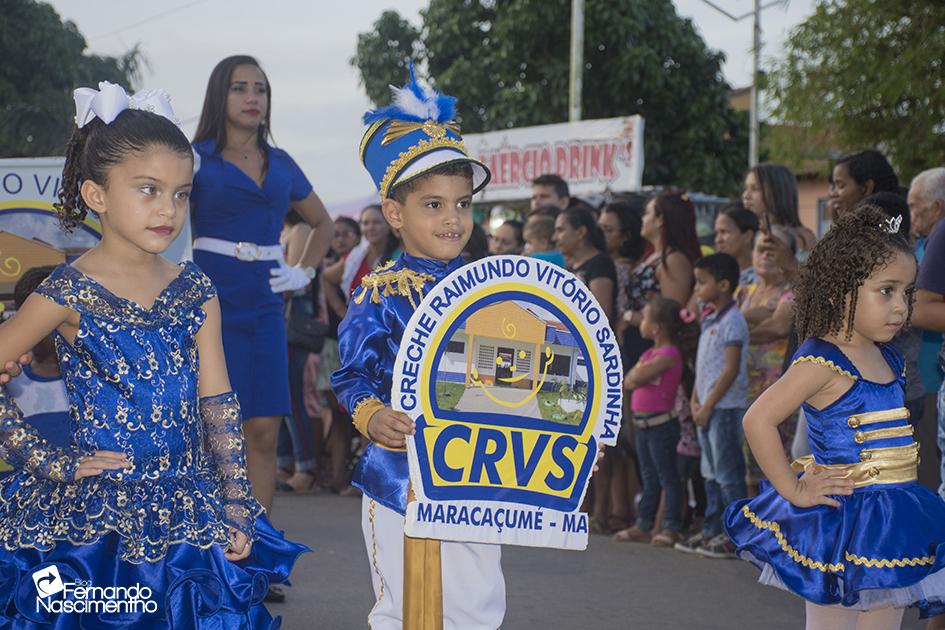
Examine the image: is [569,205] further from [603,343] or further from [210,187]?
[603,343]

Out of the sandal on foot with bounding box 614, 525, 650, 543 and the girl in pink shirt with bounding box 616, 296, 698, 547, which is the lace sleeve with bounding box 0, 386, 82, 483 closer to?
the girl in pink shirt with bounding box 616, 296, 698, 547

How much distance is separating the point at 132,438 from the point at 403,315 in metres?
0.91

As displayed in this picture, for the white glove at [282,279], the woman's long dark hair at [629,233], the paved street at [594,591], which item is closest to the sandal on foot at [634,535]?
the paved street at [594,591]

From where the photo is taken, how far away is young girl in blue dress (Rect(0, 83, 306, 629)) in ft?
10.3

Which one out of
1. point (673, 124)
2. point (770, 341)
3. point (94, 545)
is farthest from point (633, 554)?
Result: point (673, 124)

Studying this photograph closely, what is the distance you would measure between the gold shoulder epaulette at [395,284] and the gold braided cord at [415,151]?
0.29 m

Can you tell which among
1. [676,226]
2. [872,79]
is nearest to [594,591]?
[676,226]

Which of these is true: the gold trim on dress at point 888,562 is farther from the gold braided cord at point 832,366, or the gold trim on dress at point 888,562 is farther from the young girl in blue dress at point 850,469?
the gold braided cord at point 832,366

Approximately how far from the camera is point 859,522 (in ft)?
12.5

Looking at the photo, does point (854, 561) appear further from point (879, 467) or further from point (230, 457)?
point (230, 457)

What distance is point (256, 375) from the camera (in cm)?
571

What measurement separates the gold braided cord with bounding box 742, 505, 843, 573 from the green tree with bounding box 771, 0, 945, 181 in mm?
13731

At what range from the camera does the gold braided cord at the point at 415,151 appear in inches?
153

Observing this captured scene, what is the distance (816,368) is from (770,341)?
3469 mm
